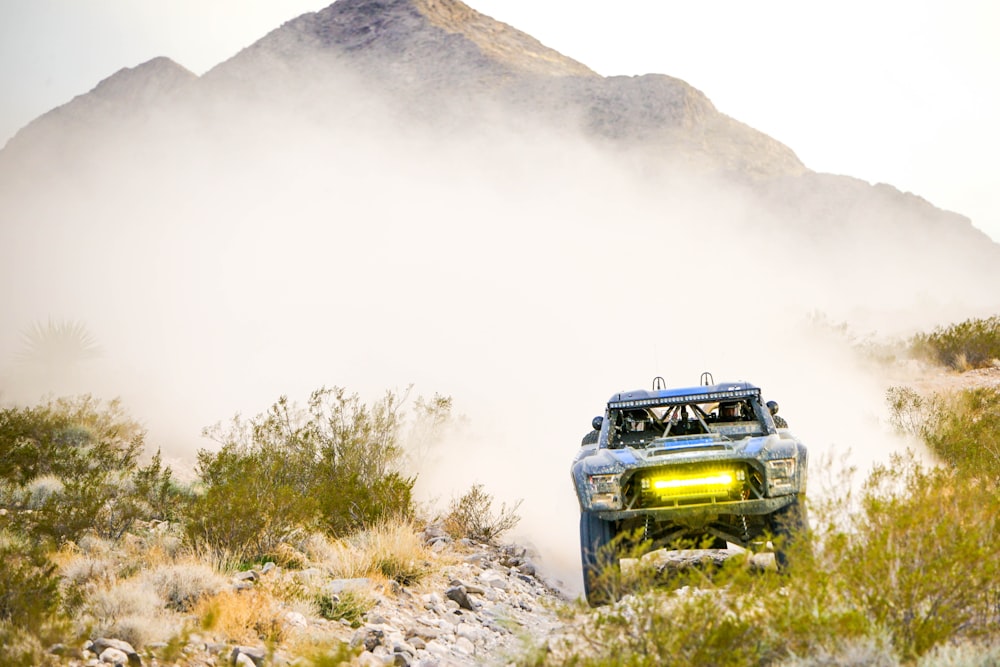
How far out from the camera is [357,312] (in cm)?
4341

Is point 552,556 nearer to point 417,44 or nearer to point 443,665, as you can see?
→ point 443,665

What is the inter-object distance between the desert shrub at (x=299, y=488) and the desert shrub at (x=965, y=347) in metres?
18.4

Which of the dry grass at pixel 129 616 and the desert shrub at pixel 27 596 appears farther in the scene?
the dry grass at pixel 129 616

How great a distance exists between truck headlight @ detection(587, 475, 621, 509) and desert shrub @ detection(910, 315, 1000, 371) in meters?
20.1

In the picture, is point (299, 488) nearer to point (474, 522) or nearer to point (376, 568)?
point (474, 522)

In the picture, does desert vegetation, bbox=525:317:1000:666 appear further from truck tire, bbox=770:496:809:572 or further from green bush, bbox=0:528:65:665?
green bush, bbox=0:528:65:665

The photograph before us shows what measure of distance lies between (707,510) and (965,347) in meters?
20.6

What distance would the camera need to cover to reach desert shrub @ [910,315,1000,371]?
22938mm

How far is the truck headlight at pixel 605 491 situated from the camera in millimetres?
6797

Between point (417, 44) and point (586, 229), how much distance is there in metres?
40.3

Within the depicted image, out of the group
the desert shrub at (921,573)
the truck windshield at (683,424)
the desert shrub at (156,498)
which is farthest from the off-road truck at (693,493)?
the desert shrub at (156,498)

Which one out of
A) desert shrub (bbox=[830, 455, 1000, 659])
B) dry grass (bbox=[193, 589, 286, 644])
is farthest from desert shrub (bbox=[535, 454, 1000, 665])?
dry grass (bbox=[193, 589, 286, 644])

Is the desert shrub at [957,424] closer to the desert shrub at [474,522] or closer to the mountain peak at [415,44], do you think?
the desert shrub at [474,522]

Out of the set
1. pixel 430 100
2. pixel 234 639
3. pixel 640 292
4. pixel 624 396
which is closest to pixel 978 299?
pixel 640 292
